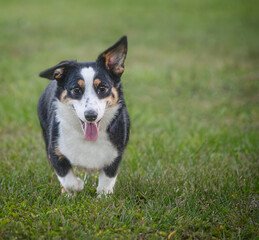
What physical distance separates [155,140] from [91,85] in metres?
2.21

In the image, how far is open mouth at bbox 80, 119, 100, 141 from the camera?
348 centimetres

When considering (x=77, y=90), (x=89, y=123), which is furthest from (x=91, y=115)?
(x=77, y=90)

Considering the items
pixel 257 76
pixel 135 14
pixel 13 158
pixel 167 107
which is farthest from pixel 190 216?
pixel 135 14

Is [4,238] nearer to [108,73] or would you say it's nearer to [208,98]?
[108,73]

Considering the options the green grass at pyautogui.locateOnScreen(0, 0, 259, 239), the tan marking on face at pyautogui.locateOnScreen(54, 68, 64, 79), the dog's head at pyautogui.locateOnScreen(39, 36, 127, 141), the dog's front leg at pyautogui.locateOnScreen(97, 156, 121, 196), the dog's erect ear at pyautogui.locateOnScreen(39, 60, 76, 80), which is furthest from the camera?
the dog's front leg at pyautogui.locateOnScreen(97, 156, 121, 196)

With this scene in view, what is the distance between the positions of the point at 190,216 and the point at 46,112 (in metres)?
1.87

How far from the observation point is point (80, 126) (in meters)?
3.64

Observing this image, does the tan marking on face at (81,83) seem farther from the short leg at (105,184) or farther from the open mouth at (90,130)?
the short leg at (105,184)

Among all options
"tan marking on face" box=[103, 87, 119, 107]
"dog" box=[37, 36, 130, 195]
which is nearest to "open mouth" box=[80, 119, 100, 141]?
"dog" box=[37, 36, 130, 195]

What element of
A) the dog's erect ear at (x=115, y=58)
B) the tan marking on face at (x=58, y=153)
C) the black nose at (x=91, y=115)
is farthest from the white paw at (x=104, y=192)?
the dog's erect ear at (x=115, y=58)

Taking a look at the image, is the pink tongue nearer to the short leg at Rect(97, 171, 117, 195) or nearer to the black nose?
the black nose

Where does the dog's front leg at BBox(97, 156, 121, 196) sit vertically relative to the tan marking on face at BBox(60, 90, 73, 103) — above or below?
below

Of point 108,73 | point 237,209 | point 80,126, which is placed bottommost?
point 237,209

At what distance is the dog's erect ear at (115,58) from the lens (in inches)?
141
